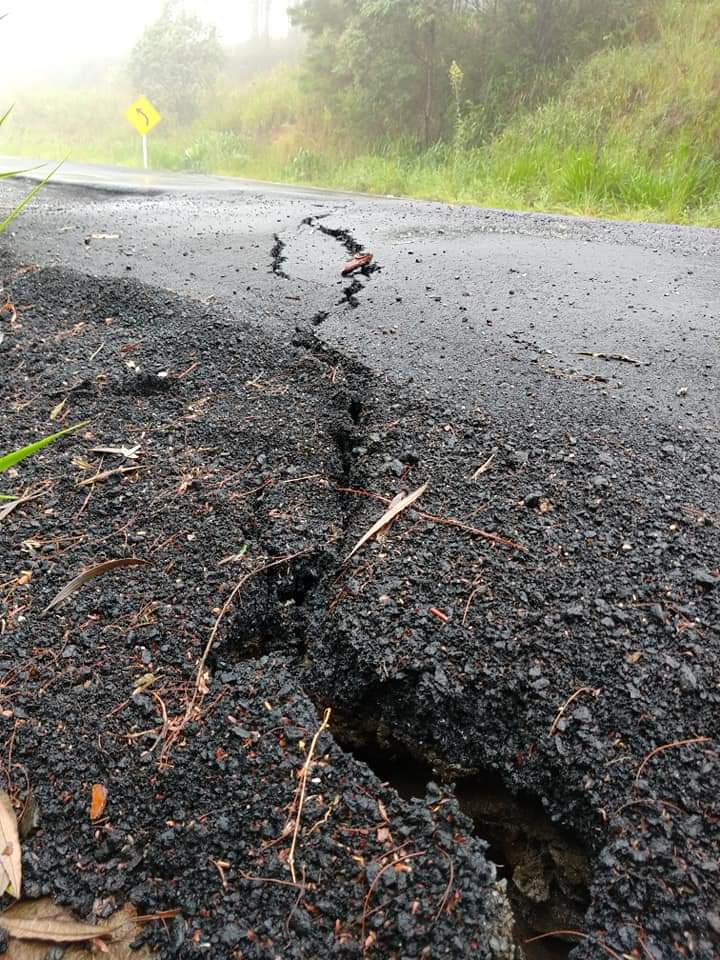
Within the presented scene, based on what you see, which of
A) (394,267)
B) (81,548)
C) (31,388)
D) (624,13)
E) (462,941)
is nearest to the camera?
(462,941)

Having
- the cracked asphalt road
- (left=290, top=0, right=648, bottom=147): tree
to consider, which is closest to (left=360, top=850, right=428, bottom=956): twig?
the cracked asphalt road

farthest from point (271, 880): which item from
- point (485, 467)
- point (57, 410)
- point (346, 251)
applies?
point (346, 251)

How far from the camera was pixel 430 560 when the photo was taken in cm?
158

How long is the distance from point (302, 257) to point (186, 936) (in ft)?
10.6

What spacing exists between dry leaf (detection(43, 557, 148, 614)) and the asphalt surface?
0.17 feet

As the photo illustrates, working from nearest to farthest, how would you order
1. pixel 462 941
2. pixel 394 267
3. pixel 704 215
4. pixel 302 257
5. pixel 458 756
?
pixel 462 941 → pixel 458 756 → pixel 394 267 → pixel 302 257 → pixel 704 215

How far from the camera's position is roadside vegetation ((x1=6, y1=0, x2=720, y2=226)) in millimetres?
6719

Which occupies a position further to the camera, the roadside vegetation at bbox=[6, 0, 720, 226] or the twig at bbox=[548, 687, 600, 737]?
the roadside vegetation at bbox=[6, 0, 720, 226]

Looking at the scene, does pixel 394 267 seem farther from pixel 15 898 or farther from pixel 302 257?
pixel 15 898

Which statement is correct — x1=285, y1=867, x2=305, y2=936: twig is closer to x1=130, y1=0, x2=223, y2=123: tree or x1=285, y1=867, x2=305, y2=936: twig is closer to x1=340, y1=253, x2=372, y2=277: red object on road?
x1=340, y1=253, x2=372, y2=277: red object on road

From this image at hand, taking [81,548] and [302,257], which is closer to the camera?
[81,548]

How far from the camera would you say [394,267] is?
3.32m

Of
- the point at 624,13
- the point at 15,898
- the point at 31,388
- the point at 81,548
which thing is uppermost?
the point at 624,13

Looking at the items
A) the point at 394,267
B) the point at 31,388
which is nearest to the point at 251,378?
the point at 31,388
